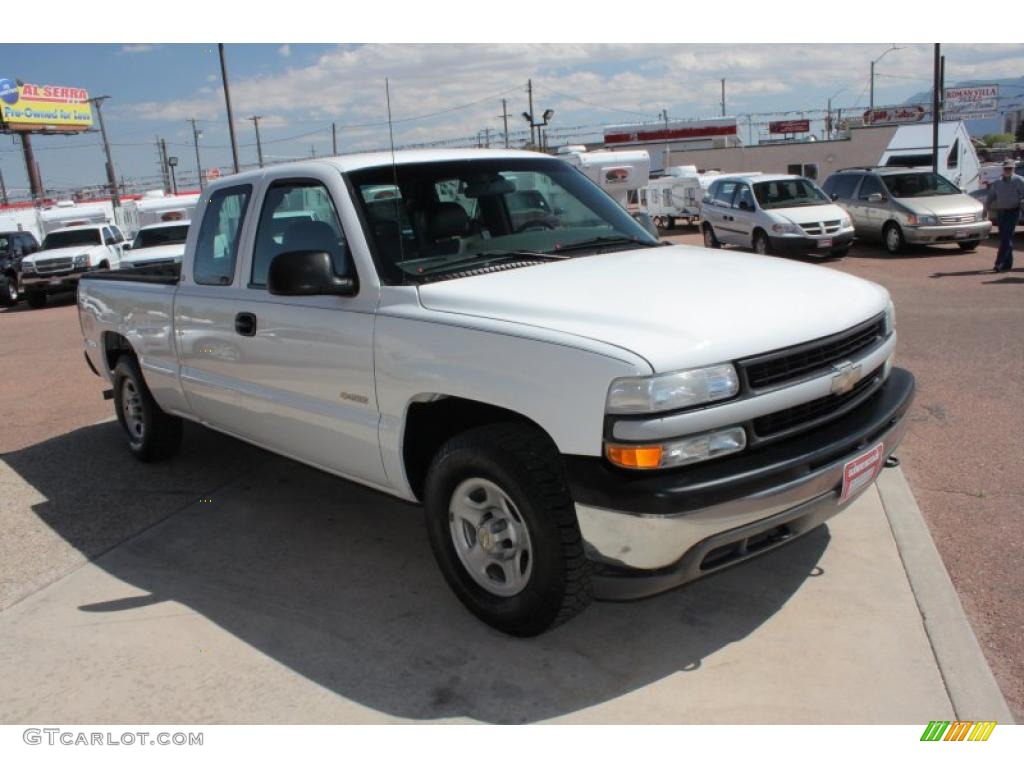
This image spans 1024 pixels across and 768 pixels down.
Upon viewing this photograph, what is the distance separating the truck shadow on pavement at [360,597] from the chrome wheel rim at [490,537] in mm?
261

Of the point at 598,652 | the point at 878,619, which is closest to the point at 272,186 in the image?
the point at 598,652

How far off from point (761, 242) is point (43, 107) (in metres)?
53.8

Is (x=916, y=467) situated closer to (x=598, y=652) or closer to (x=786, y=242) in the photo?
(x=598, y=652)

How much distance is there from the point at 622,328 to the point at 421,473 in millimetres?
1302

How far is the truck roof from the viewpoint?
14.0 feet

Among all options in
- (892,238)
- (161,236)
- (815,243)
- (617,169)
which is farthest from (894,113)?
(161,236)

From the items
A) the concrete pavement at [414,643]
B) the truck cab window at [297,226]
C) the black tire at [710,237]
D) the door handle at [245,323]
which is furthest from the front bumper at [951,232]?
the door handle at [245,323]

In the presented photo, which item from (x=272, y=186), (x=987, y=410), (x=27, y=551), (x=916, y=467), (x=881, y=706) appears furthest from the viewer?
(x=987, y=410)

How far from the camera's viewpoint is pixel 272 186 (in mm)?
4590

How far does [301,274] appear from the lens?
12.3ft

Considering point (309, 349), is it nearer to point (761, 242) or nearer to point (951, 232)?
point (761, 242)

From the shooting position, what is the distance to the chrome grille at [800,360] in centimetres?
312

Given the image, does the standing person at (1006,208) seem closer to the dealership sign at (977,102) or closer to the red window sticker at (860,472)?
the red window sticker at (860,472)

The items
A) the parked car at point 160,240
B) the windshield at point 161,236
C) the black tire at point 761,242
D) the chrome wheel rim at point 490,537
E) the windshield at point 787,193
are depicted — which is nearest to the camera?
the chrome wheel rim at point 490,537
